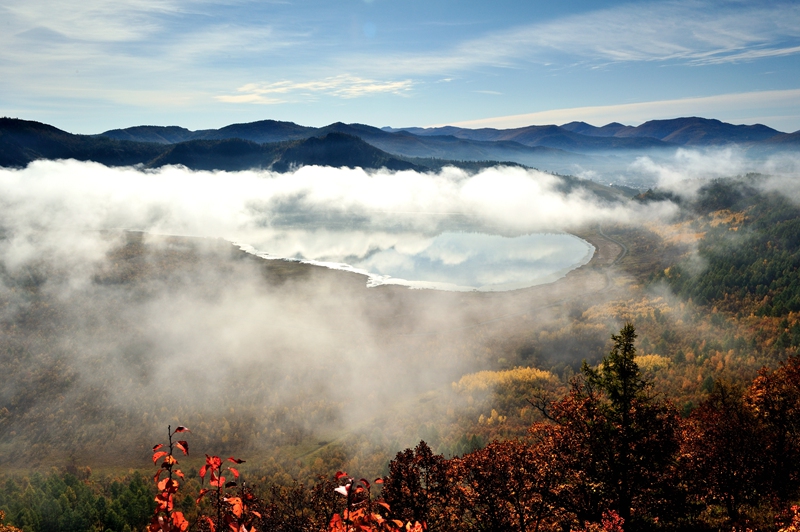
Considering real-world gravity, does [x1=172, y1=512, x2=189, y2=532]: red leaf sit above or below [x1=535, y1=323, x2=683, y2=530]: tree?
above

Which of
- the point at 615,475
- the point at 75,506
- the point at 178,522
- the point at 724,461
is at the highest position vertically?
the point at 178,522

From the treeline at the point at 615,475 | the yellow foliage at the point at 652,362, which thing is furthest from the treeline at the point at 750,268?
the treeline at the point at 615,475

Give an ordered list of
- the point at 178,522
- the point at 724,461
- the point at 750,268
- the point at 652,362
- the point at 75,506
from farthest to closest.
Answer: the point at 750,268
the point at 652,362
the point at 75,506
the point at 724,461
the point at 178,522

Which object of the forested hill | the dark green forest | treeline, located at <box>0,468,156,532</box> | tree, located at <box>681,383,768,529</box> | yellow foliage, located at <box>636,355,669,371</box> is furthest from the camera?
the forested hill

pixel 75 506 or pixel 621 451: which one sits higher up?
pixel 621 451

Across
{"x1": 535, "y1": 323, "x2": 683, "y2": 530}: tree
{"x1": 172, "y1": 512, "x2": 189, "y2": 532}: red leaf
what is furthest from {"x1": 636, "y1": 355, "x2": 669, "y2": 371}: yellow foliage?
{"x1": 172, "y1": 512, "x2": 189, "y2": 532}: red leaf

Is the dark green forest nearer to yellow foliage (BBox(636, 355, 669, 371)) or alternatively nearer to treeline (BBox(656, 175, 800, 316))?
yellow foliage (BBox(636, 355, 669, 371))

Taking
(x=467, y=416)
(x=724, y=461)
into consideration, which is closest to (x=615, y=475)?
(x=724, y=461)

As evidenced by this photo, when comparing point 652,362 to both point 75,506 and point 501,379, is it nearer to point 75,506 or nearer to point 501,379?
point 501,379

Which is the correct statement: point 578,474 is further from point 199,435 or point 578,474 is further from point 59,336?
point 59,336

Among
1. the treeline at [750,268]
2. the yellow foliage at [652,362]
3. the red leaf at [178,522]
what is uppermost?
the red leaf at [178,522]

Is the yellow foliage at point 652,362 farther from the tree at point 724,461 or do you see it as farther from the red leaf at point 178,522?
the red leaf at point 178,522

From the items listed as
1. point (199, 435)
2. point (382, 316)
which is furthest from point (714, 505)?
point (382, 316)
